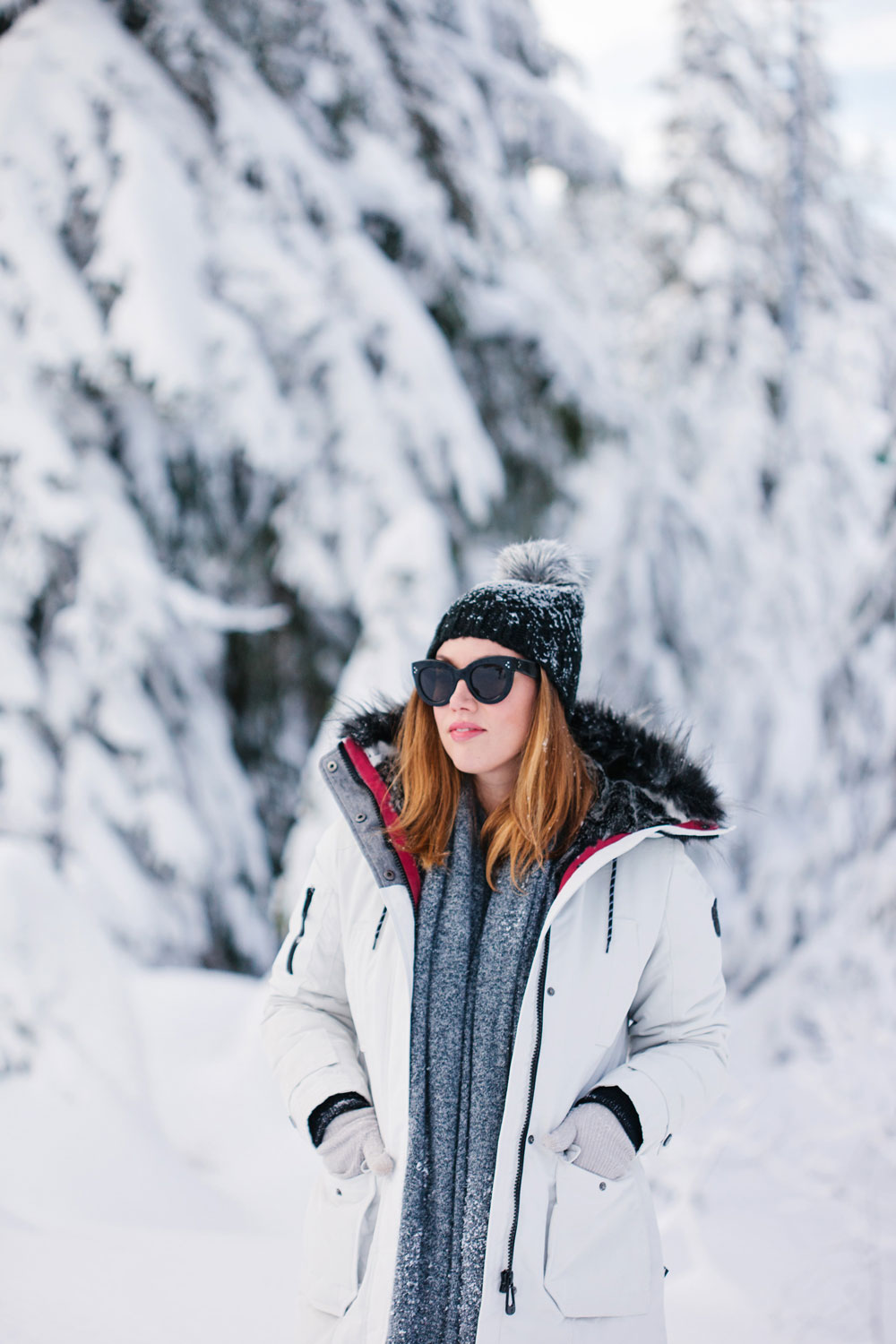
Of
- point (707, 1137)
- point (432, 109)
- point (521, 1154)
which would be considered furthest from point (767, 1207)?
point (432, 109)

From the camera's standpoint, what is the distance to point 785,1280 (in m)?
3.43

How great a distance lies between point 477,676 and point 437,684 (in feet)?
0.29

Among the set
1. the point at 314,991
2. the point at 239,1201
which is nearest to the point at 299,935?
the point at 314,991

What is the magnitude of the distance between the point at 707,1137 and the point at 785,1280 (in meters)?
1.10

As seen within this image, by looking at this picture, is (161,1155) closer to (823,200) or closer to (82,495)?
(82,495)

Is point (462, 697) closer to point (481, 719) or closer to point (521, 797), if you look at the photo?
point (481, 719)

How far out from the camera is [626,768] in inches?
76.4

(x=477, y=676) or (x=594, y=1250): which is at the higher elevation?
(x=477, y=676)

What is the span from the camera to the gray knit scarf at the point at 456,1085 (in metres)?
1.63

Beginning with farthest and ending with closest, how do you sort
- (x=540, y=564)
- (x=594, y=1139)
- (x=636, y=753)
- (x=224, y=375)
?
(x=224, y=375), (x=540, y=564), (x=636, y=753), (x=594, y=1139)

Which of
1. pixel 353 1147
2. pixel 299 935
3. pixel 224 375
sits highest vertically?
pixel 224 375

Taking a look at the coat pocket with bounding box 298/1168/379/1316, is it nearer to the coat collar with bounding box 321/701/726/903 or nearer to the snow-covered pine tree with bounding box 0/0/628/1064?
the coat collar with bounding box 321/701/726/903

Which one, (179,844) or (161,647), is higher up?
(161,647)

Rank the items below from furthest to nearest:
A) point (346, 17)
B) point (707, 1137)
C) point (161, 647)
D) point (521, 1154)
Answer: point (161, 647) → point (346, 17) → point (707, 1137) → point (521, 1154)
